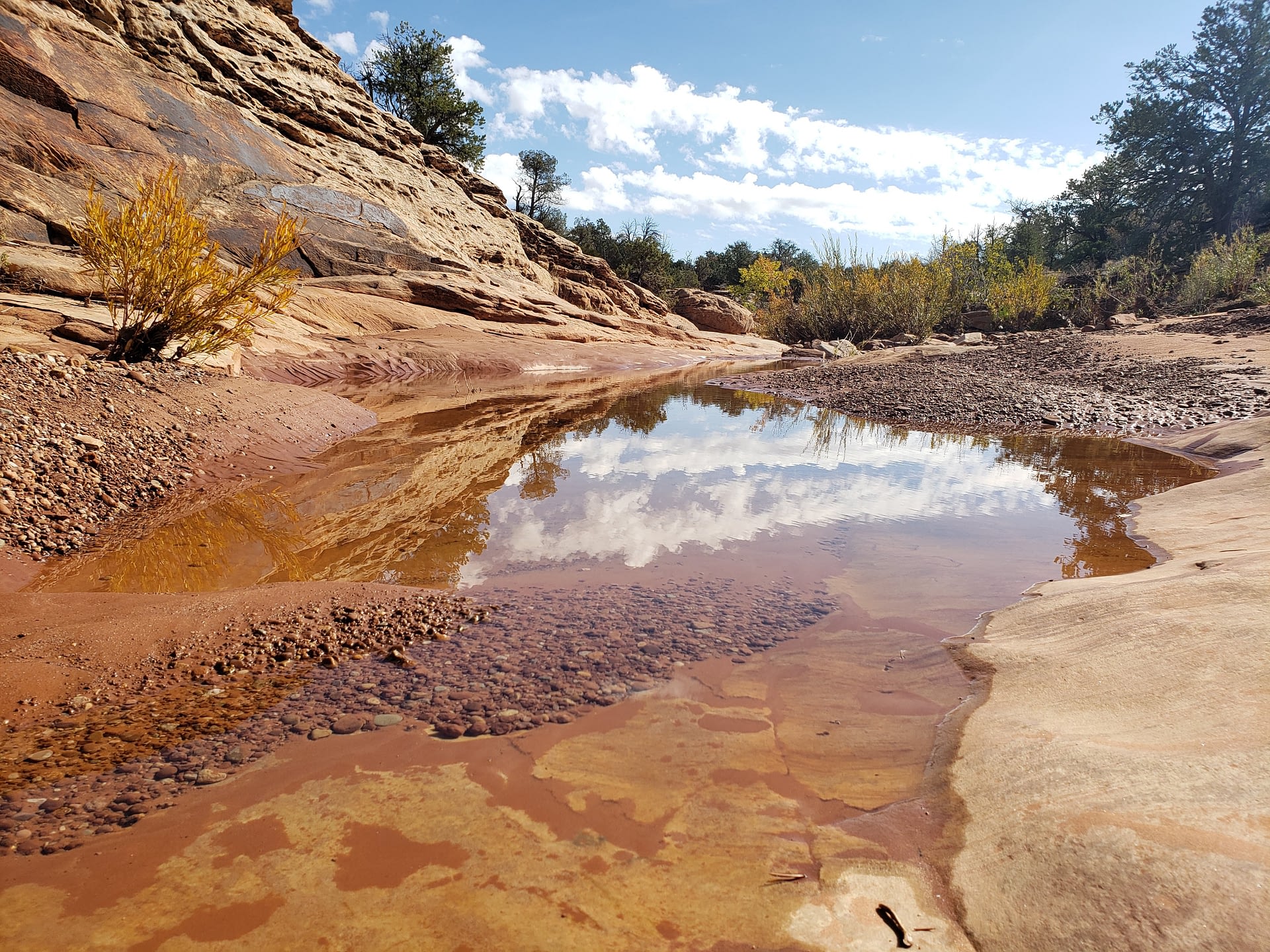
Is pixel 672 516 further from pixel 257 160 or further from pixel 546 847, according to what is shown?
pixel 257 160

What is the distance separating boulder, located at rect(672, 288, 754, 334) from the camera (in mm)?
34094

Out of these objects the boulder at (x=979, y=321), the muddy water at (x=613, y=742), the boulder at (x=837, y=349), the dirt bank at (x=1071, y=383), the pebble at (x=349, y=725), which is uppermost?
the boulder at (x=979, y=321)

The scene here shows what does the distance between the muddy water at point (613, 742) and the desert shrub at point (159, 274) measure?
103 inches

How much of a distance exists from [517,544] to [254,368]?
7.00 meters

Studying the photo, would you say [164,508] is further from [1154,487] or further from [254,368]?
[1154,487]

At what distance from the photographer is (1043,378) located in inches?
445

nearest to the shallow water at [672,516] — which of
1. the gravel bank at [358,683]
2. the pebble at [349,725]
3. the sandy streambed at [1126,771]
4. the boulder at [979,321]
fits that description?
the gravel bank at [358,683]

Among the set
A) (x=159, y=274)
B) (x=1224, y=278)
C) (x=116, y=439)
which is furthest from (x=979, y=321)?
(x=116, y=439)

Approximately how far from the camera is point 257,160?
16.0 meters

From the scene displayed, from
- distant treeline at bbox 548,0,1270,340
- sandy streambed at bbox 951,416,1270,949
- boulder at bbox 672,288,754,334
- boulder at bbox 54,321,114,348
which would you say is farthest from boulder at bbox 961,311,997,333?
boulder at bbox 54,321,114,348

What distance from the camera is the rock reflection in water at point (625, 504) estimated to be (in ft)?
12.6

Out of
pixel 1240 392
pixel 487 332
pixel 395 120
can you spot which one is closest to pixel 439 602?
pixel 1240 392

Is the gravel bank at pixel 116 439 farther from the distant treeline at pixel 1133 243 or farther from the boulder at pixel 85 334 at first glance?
the distant treeline at pixel 1133 243

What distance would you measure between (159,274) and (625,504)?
5171 mm
